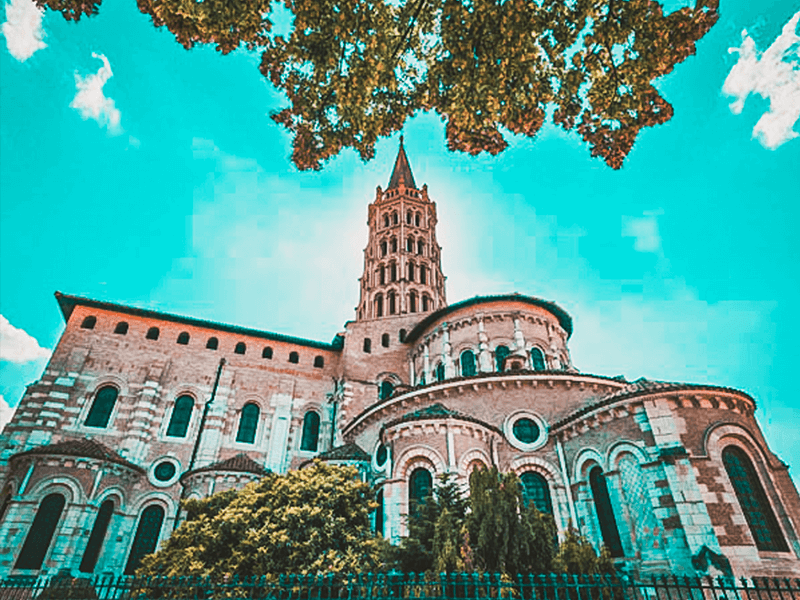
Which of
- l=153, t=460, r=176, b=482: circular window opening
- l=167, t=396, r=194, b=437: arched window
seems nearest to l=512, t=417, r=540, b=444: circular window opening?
l=153, t=460, r=176, b=482: circular window opening

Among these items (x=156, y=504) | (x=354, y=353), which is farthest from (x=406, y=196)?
(x=156, y=504)

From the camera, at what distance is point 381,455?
62.4ft

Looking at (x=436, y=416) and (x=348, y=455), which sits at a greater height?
(x=436, y=416)

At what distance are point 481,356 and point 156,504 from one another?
18.4 meters

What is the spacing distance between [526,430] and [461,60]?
1538 cm

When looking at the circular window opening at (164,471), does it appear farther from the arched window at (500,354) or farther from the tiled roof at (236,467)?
the arched window at (500,354)

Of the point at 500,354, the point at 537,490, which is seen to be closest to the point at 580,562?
the point at 537,490

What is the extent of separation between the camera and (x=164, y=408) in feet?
82.6

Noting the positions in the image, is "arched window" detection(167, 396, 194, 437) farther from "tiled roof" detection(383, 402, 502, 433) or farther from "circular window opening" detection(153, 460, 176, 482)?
"tiled roof" detection(383, 402, 502, 433)

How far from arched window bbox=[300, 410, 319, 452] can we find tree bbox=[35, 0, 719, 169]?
73.1 ft

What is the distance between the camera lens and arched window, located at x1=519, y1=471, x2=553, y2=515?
55.5ft

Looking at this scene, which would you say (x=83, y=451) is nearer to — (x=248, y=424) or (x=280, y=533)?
(x=248, y=424)

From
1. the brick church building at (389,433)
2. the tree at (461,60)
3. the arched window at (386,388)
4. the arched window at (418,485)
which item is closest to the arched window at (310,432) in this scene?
the brick church building at (389,433)

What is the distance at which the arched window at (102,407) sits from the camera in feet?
77.9
